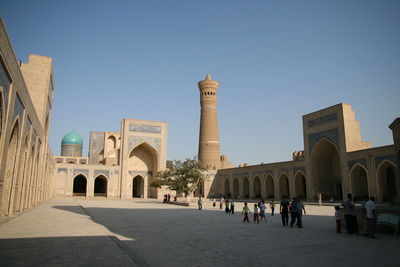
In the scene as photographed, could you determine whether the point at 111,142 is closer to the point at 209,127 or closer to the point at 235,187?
the point at 209,127

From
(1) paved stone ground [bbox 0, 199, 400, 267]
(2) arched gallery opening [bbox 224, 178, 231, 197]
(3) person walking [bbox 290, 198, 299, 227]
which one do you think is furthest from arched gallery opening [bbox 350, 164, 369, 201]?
(2) arched gallery opening [bbox 224, 178, 231, 197]

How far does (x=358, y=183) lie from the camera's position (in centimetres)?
2136

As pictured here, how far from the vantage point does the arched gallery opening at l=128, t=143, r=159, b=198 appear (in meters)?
33.6

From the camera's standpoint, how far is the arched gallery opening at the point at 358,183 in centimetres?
2080

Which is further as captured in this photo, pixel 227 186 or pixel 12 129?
pixel 227 186

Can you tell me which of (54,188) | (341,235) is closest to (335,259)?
(341,235)

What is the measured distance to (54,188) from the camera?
30.4 meters

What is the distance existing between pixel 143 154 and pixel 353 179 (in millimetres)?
21320

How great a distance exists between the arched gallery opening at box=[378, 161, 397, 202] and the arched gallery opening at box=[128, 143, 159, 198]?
68.9 ft

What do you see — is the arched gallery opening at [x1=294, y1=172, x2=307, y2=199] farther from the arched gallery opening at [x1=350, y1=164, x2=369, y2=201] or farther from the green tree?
the green tree

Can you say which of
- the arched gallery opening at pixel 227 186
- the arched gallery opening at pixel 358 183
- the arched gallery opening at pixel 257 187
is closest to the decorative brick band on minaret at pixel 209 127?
the arched gallery opening at pixel 227 186

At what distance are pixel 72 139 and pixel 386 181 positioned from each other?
40.0 meters

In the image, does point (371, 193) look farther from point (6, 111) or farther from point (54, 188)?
point (54, 188)

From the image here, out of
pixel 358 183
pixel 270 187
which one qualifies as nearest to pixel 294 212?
pixel 358 183
